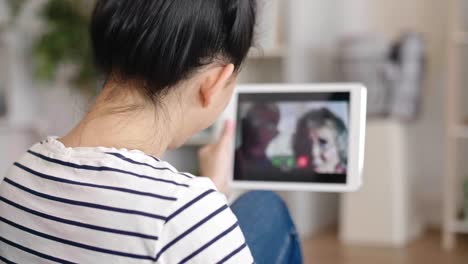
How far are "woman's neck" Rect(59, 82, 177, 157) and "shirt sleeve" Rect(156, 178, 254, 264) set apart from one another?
0.38 ft

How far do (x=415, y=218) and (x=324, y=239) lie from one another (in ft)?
1.13

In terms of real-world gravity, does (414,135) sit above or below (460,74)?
below

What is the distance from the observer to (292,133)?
122 centimetres

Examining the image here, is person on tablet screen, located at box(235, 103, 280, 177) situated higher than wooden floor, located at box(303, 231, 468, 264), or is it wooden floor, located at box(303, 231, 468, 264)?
person on tablet screen, located at box(235, 103, 280, 177)

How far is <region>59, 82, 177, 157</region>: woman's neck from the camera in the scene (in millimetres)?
708

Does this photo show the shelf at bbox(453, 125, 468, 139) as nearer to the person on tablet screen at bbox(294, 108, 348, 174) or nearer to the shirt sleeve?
the person on tablet screen at bbox(294, 108, 348, 174)

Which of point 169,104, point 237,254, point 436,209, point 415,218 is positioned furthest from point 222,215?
point 436,209

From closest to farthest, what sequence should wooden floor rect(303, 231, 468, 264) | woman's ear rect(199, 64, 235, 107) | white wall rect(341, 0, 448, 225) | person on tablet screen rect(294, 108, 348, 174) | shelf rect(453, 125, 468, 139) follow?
woman's ear rect(199, 64, 235, 107)
person on tablet screen rect(294, 108, 348, 174)
wooden floor rect(303, 231, 468, 264)
shelf rect(453, 125, 468, 139)
white wall rect(341, 0, 448, 225)

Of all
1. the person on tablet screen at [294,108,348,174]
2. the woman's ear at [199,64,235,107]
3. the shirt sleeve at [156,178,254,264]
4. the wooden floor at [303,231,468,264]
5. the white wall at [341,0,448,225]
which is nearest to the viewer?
the shirt sleeve at [156,178,254,264]

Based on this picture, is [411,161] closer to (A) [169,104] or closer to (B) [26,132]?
(B) [26,132]

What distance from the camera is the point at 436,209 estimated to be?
2619mm

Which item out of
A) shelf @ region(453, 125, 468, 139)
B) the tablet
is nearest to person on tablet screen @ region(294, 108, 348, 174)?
the tablet

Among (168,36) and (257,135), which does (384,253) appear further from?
(168,36)

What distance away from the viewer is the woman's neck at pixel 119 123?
27.9 inches
